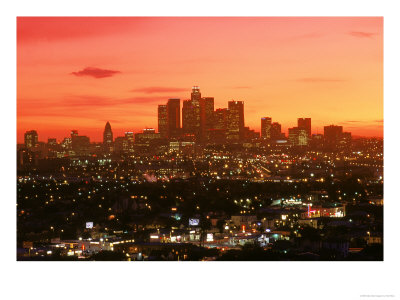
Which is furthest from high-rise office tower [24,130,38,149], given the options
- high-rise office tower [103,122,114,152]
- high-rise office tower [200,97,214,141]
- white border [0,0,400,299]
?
white border [0,0,400,299]

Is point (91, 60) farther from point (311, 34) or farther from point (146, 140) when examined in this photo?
point (146, 140)

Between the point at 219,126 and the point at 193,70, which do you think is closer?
the point at 193,70

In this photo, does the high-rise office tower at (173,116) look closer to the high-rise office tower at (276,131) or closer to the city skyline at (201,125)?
the city skyline at (201,125)

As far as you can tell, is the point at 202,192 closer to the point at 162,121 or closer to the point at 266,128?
the point at 266,128

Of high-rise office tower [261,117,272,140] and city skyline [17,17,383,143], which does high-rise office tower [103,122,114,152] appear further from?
high-rise office tower [261,117,272,140]

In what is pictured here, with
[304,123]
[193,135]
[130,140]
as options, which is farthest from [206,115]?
[193,135]

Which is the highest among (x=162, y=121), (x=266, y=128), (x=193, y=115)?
(x=193, y=115)

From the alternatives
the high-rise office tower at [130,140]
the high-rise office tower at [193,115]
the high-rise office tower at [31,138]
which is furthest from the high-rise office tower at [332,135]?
the high-rise office tower at [31,138]
